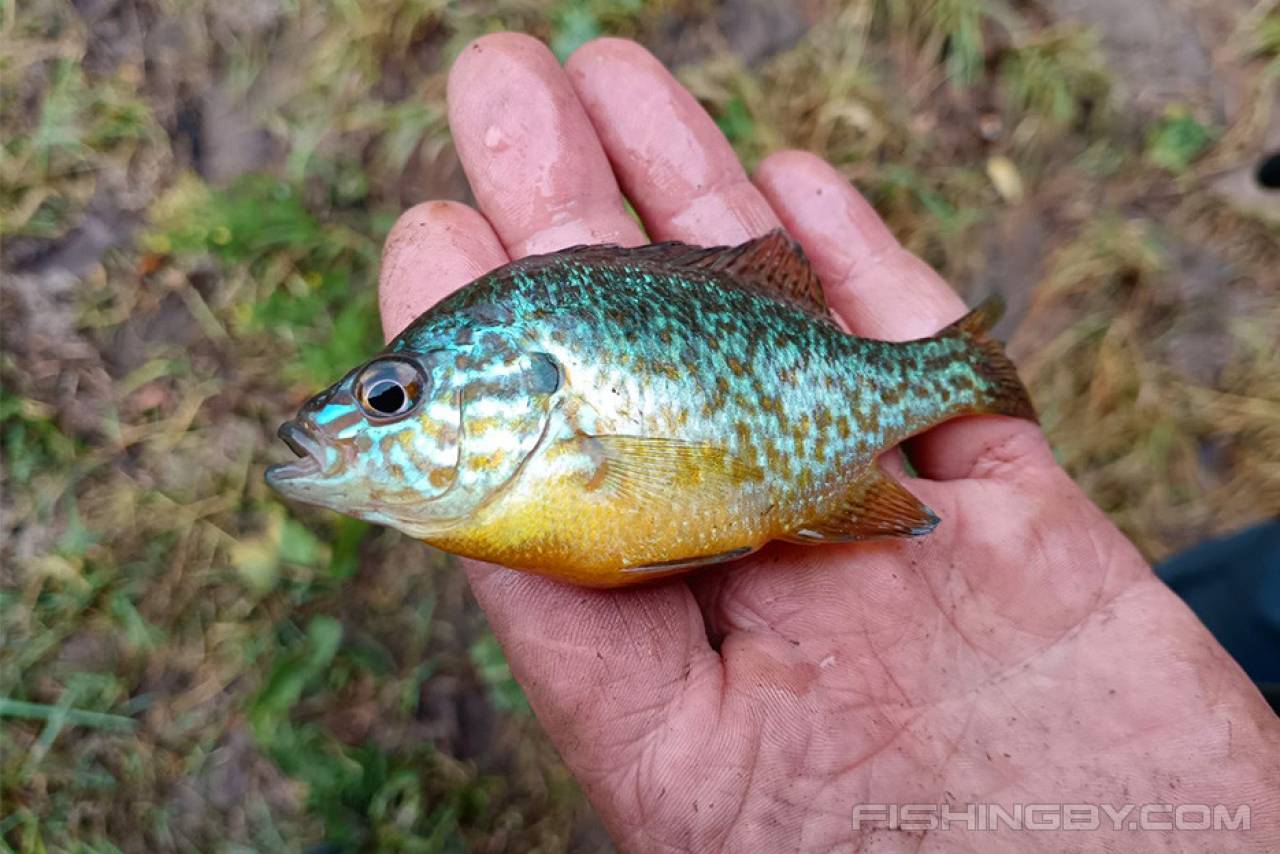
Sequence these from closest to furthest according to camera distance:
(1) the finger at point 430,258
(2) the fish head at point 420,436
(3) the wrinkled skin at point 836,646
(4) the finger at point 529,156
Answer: (2) the fish head at point 420,436 → (3) the wrinkled skin at point 836,646 → (1) the finger at point 430,258 → (4) the finger at point 529,156

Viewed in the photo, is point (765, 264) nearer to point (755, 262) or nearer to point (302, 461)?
point (755, 262)

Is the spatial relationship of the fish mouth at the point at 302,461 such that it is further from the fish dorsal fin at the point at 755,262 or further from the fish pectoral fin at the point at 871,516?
the fish pectoral fin at the point at 871,516

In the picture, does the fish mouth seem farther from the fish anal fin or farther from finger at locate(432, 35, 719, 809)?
the fish anal fin

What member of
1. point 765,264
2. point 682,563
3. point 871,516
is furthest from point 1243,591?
point 682,563

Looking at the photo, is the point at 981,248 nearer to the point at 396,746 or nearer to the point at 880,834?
the point at 880,834

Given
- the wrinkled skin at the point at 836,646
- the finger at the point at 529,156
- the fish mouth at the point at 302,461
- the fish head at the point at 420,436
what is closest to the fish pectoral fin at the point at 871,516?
the wrinkled skin at the point at 836,646

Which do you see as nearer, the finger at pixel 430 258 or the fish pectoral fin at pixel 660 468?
the fish pectoral fin at pixel 660 468

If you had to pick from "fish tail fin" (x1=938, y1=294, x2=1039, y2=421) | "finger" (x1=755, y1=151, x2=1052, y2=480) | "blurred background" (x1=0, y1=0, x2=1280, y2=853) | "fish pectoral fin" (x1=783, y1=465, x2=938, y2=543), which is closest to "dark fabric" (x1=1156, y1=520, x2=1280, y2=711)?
"blurred background" (x1=0, y1=0, x2=1280, y2=853)
